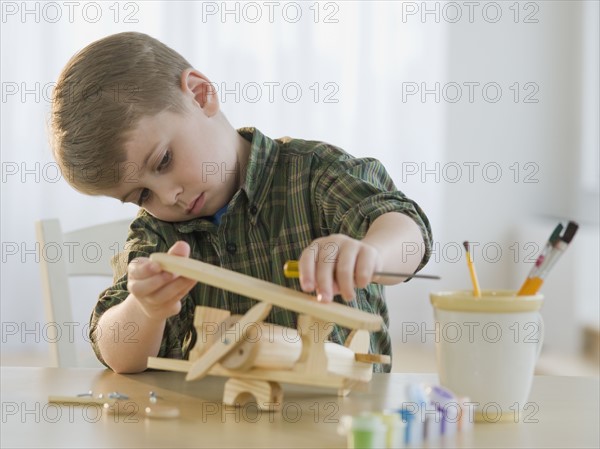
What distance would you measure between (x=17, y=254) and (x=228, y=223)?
1.64m

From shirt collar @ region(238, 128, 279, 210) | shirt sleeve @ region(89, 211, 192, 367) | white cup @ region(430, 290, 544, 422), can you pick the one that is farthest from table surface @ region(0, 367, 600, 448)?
shirt collar @ region(238, 128, 279, 210)

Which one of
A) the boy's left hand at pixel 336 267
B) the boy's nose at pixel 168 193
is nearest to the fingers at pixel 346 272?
the boy's left hand at pixel 336 267

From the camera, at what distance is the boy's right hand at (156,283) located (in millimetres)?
792

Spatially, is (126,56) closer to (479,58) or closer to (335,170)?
(335,170)

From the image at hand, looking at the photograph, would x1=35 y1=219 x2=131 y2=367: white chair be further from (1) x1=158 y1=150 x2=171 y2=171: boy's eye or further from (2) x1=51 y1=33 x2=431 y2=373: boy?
(1) x1=158 y1=150 x2=171 y2=171: boy's eye

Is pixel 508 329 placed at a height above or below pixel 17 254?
above

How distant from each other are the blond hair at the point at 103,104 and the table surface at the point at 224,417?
26 cm

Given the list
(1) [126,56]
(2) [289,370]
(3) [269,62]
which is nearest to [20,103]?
(3) [269,62]

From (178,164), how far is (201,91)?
0.46 feet

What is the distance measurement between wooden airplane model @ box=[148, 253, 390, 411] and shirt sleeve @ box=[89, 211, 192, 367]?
0.31 m

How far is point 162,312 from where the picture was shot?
2.89ft

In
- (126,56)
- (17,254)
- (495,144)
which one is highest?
(126,56)

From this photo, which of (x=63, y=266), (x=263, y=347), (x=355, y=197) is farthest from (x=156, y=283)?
(x=63, y=266)

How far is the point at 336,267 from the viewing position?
0.74 m
